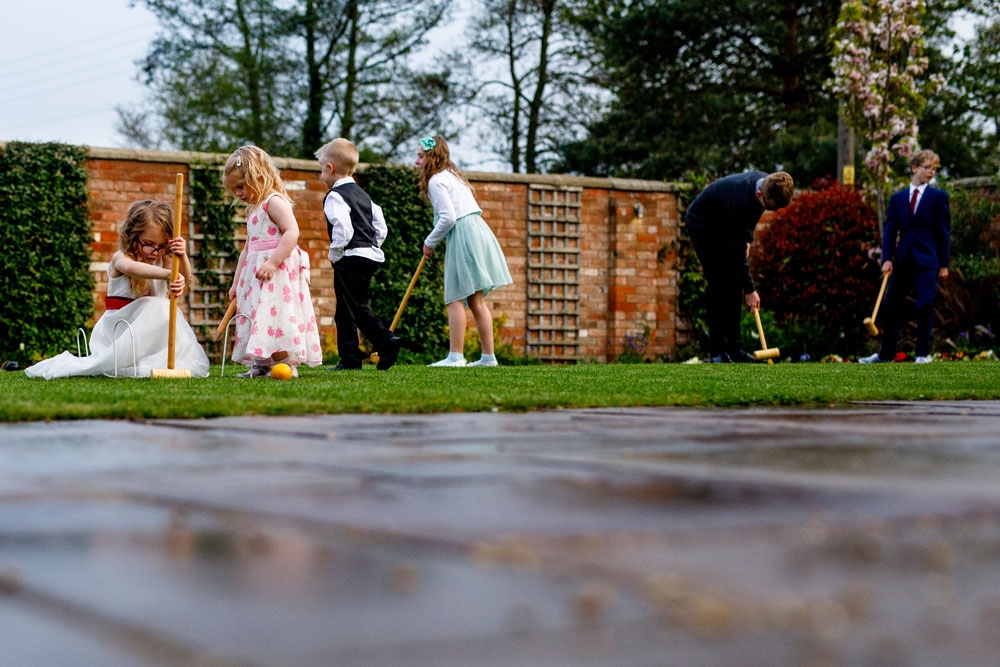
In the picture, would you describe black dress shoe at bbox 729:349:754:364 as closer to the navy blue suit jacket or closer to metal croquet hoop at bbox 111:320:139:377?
the navy blue suit jacket

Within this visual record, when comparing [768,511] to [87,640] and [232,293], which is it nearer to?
[87,640]

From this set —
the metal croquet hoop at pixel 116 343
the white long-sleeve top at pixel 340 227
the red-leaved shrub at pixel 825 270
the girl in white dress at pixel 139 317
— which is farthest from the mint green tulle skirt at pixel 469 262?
the red-leaved shrub at pixel 825 270

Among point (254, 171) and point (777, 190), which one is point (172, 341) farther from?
point (777, 190)

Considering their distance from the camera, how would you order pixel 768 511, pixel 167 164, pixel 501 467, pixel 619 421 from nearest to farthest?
pixel 768 511
pixel 501 467
pixel 619 421
pixel 167 164

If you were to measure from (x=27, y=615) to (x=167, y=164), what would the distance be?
32.2 feet

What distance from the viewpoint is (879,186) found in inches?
462

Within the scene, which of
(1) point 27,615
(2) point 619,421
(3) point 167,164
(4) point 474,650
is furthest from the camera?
(3) point 167,164

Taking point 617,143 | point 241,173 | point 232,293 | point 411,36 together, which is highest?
point 411,36

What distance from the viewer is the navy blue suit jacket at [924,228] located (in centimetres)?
896

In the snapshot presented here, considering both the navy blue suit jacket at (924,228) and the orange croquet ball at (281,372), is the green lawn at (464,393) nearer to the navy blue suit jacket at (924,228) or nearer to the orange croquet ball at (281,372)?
the orange croquet ball at (281,372)

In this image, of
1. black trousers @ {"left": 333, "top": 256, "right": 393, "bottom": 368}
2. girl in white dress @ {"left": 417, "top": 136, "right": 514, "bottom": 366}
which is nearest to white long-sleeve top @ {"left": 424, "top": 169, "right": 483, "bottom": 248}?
girl in white dress @ {"left": 417, "top": 136, "right": 514, "bottom": 366}

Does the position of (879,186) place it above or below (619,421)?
above

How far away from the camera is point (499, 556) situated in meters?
1.13

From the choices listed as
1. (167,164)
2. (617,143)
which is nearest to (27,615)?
(167,164)
